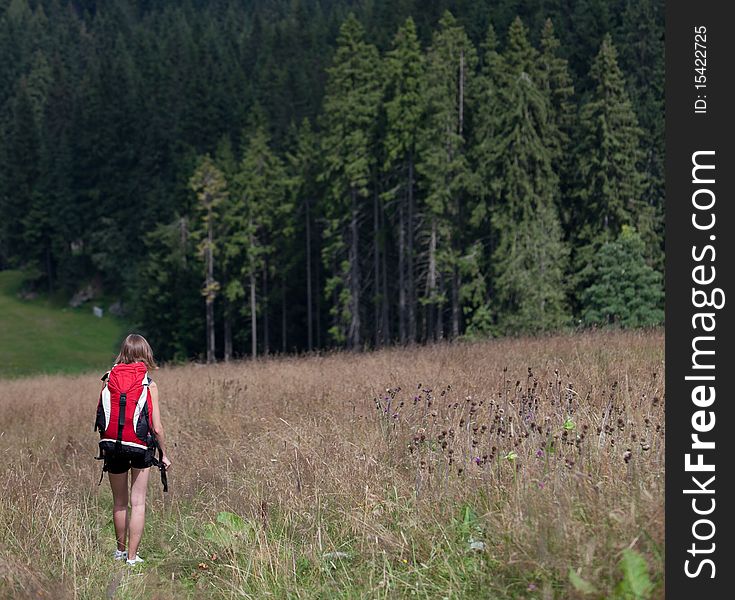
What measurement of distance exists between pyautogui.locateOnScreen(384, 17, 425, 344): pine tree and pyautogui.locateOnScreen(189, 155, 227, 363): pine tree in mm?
14639

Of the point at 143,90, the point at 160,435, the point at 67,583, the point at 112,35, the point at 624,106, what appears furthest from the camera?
the point at 112,35

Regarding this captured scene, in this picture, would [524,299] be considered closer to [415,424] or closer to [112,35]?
[415,424]

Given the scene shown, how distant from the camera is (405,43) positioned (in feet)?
128

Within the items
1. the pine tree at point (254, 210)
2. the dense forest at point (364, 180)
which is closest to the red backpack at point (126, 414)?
the dense forest at point (364, 180)

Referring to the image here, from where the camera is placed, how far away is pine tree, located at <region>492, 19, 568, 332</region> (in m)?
31.4

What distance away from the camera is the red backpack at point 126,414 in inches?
270

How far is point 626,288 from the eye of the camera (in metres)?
28.4

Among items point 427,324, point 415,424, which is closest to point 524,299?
point 427,324

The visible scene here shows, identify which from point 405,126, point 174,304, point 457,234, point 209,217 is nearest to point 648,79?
point 405,126

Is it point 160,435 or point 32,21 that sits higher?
point 32,21

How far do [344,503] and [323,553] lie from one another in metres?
0.51

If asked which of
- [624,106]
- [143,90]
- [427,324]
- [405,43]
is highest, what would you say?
[143,90]

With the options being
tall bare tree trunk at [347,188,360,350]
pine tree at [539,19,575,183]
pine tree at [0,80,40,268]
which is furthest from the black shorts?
pine tree at [0,80,40,268]

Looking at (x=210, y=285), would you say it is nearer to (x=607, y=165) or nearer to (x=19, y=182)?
(x=607, y=165)
